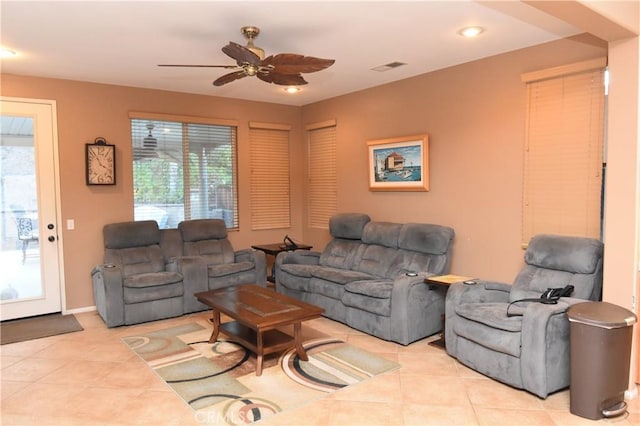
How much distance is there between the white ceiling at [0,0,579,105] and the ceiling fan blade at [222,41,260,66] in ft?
1.00

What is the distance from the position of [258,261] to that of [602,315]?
146 inches

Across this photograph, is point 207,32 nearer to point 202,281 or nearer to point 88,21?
point 88,21

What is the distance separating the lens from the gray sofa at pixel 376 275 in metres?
3.93

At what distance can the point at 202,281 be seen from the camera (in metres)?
4.91

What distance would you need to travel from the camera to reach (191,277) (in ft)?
15.9

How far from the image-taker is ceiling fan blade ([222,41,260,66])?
2832mm

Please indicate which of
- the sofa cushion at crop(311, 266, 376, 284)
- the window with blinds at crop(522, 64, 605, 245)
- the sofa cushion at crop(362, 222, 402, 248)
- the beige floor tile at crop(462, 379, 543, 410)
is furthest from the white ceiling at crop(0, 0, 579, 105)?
the beige floor tile at crop(462, 379, 543, 410)

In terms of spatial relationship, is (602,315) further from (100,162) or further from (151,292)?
(100,162)

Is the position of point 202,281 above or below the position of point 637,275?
below

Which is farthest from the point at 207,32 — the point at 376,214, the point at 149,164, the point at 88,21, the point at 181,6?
the point at 376,214

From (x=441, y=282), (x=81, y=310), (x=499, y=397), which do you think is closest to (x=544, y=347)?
(x=499, y=397)

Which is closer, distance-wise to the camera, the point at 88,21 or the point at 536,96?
the point at 88,21

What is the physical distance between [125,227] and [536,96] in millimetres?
4432

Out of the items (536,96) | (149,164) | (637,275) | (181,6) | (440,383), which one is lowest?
(440,383)
